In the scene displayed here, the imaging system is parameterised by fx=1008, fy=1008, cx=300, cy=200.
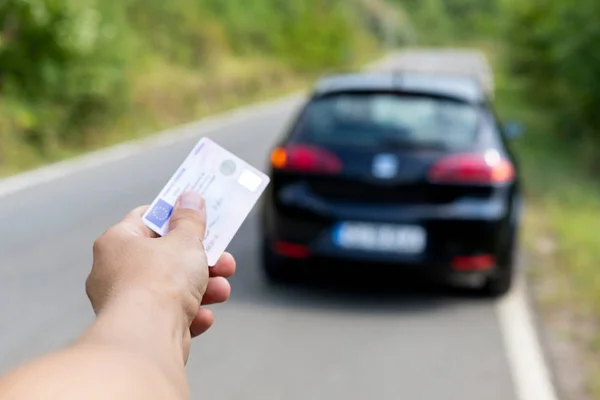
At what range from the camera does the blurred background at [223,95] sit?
7176 millimetres

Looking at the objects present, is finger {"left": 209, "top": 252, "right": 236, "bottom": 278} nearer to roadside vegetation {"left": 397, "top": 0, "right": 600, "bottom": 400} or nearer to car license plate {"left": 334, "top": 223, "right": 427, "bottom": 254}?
roadside vegetation {"left": 397, "top": 0, "right": 600, "bottom": 400}

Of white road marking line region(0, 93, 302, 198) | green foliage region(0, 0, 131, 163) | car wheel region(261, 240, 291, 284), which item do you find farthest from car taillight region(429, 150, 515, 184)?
green foliage region(0, 0, 131, 163)

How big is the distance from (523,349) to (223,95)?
2133cm

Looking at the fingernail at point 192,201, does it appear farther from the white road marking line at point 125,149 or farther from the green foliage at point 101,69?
the green foliage at point 101,69

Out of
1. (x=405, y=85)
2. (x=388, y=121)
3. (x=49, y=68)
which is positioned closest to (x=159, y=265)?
(x=388, y=121)

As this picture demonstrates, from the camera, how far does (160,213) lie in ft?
5.90

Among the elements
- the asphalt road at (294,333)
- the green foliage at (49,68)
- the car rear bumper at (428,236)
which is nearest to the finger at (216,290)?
the asphalt road at (294,333)

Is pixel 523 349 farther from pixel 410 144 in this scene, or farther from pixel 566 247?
pixel 566 247

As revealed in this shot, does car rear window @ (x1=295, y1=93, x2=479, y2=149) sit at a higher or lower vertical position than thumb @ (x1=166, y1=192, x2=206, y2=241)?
lower

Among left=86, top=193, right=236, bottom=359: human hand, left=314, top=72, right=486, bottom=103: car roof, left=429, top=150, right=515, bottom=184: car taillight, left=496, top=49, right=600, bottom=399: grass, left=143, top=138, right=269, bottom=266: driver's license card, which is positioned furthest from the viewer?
left=314, top=72, right=486, bottom=103: car roof

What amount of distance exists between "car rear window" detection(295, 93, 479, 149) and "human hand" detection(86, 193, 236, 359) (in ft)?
15.3

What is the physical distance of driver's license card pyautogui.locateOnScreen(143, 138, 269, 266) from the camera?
1.84m

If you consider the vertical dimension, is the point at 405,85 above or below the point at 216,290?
below

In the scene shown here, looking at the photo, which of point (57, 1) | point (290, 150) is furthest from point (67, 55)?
point (290, 150)
